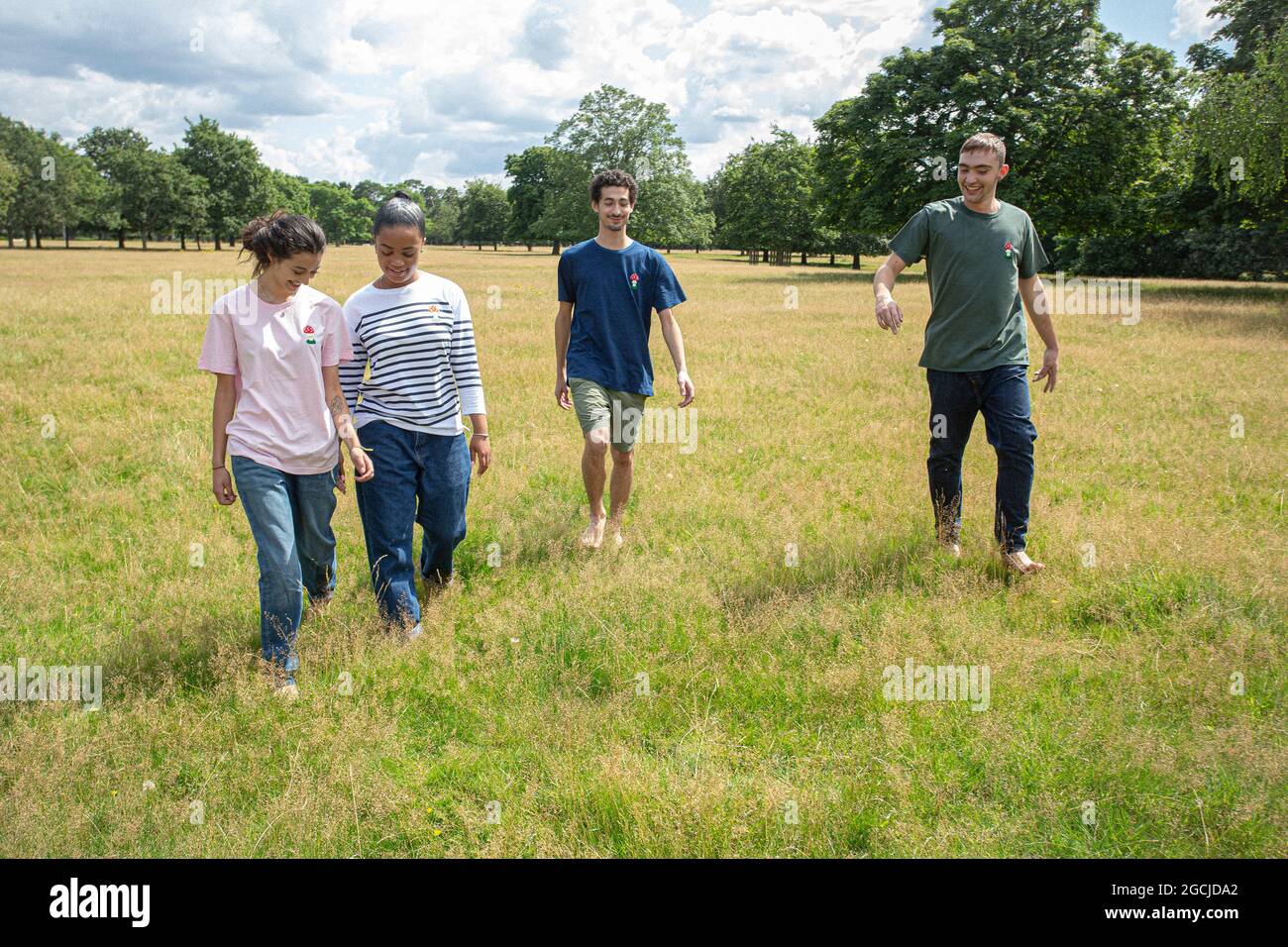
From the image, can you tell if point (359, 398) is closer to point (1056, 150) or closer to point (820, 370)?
point (820, 370)

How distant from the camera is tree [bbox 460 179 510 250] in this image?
122 metres

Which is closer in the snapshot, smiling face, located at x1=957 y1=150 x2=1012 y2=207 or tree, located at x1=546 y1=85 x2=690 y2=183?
smiling face, located at x1=957 y1=150 x2=1012 y2=207

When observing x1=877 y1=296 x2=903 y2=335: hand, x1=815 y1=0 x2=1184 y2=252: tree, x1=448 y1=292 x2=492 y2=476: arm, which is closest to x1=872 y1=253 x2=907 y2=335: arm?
x1=877 y1=296 x2=903 y2=335: hand

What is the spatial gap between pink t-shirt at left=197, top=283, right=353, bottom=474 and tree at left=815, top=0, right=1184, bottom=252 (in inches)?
1510

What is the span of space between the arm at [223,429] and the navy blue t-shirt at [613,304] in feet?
8.37

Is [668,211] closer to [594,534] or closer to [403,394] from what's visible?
[594,534]

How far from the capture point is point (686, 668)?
437cm

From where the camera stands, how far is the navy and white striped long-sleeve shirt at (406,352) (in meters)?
4.59

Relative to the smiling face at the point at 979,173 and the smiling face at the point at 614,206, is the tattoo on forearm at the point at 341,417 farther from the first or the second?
the smiling face at the point at 979,173

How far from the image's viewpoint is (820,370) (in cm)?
1400

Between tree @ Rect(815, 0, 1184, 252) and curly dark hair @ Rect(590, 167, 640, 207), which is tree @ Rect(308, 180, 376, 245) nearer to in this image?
tree @ Rect(815, 0, 1184, 252)

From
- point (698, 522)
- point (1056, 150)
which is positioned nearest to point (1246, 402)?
point (698, 522)

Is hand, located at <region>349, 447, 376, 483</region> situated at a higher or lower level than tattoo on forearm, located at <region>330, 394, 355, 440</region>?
lower

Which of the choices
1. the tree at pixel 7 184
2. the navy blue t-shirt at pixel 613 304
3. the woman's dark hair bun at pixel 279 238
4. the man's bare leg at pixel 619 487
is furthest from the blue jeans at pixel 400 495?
the tree at pixel 7 184
